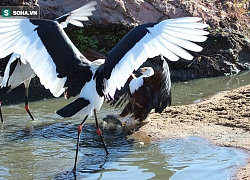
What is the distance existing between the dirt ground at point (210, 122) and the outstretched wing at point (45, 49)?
5.29 feet

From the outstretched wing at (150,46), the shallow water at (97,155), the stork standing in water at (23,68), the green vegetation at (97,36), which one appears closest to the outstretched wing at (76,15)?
the stork standing in water at (23,68)

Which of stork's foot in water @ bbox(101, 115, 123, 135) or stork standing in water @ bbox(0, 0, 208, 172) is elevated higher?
stork standing in water @ bbox(0, 0, 208, 172)

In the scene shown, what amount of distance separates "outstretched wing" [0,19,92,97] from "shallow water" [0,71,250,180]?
0.86m

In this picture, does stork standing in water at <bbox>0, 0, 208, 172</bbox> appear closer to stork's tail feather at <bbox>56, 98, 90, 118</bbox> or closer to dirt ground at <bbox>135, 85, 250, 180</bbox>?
stork's tail feather at <bbox>56, 98, 90, 118</bbox>

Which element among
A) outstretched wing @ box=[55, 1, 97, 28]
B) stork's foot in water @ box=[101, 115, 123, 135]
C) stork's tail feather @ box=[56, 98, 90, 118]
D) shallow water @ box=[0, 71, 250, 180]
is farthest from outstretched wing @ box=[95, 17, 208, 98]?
outstretched wing @ box=[55, 1, 97, 28]

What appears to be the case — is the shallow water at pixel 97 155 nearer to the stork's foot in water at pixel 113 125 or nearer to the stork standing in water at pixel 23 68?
the stork's foot in water at pixel 113 125

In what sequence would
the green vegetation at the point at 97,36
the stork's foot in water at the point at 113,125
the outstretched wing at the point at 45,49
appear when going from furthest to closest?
the green vegetation at the point at 97,36, the stork's foot in water at the point at 113,125, the outstretched wing at the point at 45,49

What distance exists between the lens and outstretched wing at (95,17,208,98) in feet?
14.1

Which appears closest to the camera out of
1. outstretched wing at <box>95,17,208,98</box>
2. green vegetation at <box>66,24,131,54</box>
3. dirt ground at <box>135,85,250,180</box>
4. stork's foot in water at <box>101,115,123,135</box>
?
outstretched wing at <box>95,17,208,98</box>

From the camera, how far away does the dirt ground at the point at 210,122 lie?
6.01 m

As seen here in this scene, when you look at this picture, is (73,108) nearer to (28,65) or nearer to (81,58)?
(81,58)

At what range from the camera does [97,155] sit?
5.56 m

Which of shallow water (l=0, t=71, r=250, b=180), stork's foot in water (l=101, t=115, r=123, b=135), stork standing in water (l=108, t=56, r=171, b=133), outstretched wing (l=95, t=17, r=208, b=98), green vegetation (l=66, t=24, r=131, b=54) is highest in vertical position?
outstretched wing (l=95, t=17, r=208, b=98)

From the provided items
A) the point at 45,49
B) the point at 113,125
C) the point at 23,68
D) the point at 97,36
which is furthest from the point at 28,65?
the point at 97,36
